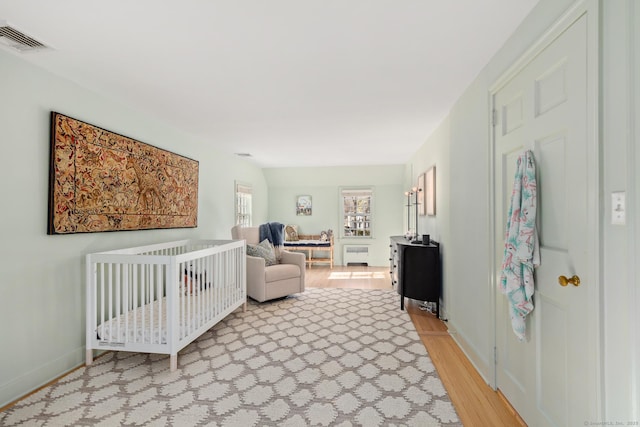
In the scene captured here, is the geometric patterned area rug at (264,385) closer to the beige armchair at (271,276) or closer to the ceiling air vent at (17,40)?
the beige armchair at (271,276)

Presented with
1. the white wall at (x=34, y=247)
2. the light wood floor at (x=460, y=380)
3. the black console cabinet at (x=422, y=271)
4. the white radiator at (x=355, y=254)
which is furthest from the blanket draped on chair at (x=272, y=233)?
the white radiator at (x=355, y=254)

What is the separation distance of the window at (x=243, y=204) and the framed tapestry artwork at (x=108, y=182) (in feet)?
5.75

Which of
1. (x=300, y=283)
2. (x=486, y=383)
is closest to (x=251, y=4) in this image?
(x=486, y=383)

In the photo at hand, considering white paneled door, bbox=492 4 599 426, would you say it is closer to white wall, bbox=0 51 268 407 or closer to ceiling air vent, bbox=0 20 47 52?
ceiling air vent, bbox=0 20 47 52

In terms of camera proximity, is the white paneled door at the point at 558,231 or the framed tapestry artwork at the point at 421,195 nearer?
the white paneled door at the point at 558,231

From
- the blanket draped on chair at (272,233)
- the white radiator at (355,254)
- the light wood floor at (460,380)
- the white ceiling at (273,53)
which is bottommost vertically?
the light wood floor at (460,380)

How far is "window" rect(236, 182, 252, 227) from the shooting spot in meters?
5.53

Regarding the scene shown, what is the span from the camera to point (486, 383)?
7.02 feet

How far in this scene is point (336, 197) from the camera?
7121mm

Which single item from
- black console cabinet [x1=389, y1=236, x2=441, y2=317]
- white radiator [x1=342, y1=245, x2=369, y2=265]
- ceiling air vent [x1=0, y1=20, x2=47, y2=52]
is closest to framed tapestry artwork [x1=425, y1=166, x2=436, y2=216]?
black console cabinet [x1=389, y1=236, x2=441, y2=317]

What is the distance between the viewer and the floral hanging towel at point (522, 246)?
1.54 meters

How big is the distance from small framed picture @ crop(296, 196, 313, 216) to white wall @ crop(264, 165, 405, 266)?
0.28ft

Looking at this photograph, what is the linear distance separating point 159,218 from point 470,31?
3204 millimetres

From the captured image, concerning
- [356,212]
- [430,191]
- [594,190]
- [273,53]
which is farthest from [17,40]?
[356,212]
